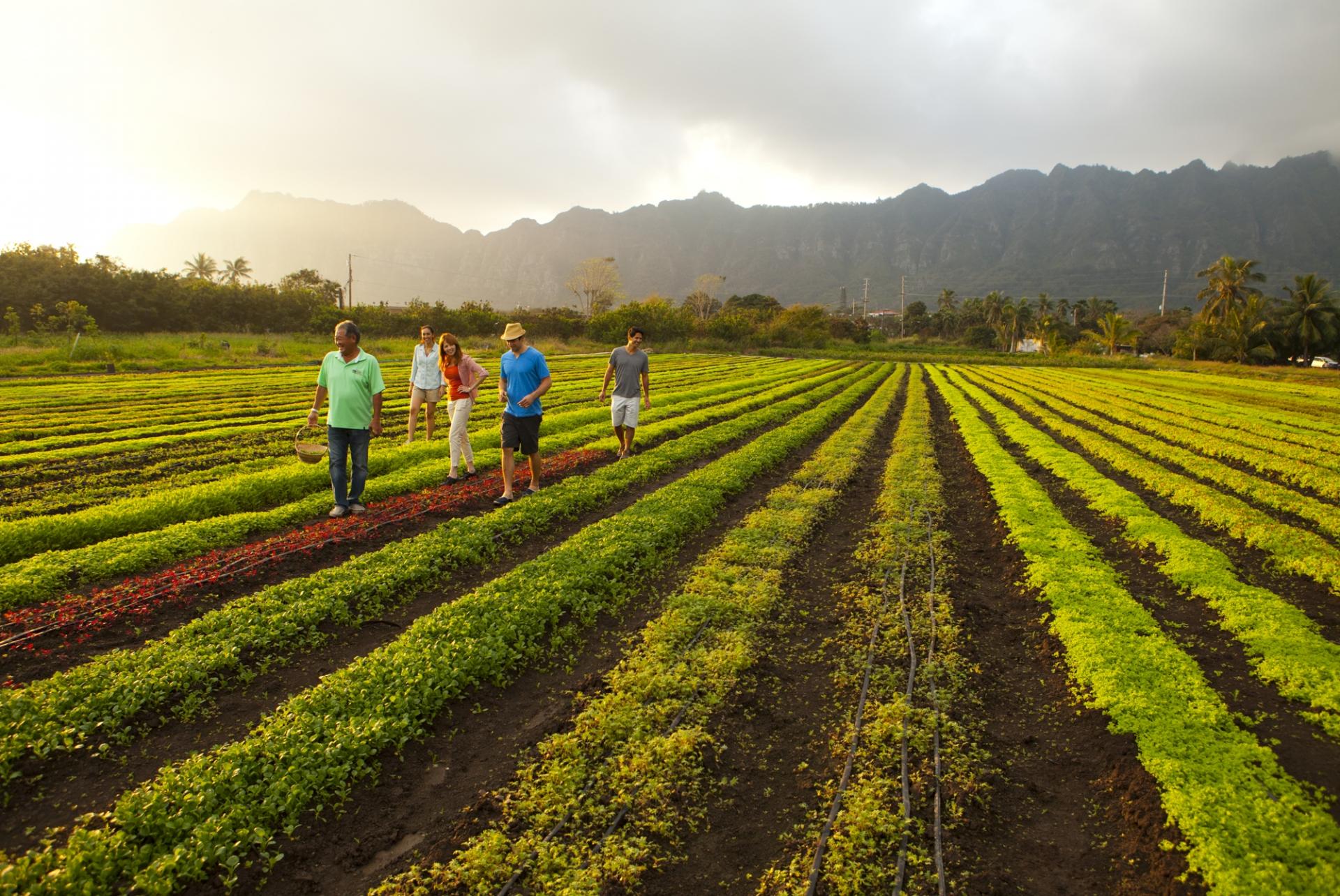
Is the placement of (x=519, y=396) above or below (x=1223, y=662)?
above

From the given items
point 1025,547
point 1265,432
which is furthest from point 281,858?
point 1265,432

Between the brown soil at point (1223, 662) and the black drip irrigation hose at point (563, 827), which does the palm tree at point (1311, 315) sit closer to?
the brown soil at point (1223, 662)

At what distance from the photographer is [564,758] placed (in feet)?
15.8

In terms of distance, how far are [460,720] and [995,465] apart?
14228mm

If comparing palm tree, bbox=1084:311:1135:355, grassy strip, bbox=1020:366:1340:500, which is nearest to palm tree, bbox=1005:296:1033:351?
palm tree, bbox=1084:311:1135:355

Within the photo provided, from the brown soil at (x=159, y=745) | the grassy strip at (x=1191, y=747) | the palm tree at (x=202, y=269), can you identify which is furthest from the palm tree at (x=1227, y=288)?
the palm tree at (x=202, y=269)

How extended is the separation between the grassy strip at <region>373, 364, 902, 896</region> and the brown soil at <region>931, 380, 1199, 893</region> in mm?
1961

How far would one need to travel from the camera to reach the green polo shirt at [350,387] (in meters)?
9.70

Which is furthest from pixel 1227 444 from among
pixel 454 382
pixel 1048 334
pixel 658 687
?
pixel 1048 334

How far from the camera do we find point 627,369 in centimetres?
1362

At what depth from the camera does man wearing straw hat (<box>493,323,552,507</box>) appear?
35.8ft

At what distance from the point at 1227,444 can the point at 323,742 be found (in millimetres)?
23418

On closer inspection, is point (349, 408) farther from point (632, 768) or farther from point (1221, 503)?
point (1221, 503)

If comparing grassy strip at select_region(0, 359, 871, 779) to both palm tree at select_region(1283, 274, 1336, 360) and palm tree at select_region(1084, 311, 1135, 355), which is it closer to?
palm tree at select_region(1283, 274, 1336, 360)
